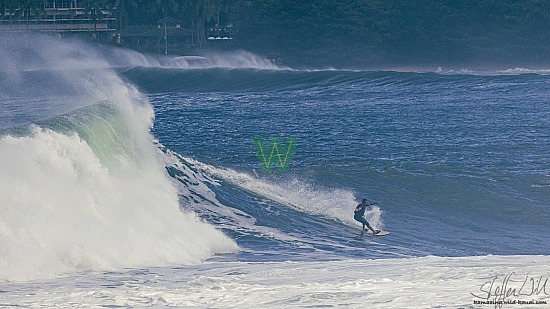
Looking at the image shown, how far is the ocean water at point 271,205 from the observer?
43.7 ft

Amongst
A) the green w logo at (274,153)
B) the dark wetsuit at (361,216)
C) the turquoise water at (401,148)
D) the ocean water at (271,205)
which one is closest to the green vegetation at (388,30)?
the turquoise water at (401,148)

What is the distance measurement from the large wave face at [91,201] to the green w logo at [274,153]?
13.6ft

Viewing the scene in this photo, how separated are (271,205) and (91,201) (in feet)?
19.4

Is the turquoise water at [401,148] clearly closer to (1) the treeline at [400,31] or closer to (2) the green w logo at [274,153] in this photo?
(2) the green w logo at [274,153]

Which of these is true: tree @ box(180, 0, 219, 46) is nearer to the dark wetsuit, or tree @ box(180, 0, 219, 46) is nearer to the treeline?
the treeline

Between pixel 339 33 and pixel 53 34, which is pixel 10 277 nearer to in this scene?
pixel 339 33

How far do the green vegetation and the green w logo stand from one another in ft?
187

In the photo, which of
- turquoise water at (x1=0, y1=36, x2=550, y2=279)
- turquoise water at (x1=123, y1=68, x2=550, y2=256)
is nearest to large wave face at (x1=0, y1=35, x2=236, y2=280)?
turquoise water at (x1=0, y1=36, x2=550, y2=279)

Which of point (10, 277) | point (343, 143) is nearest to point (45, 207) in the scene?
point (10, 277)

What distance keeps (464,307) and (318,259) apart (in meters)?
6.08

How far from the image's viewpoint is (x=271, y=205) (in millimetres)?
23562

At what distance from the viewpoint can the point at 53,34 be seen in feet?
372

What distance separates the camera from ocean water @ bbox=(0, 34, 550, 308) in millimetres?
13328

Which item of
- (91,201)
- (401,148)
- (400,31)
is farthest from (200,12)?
(91,201)
